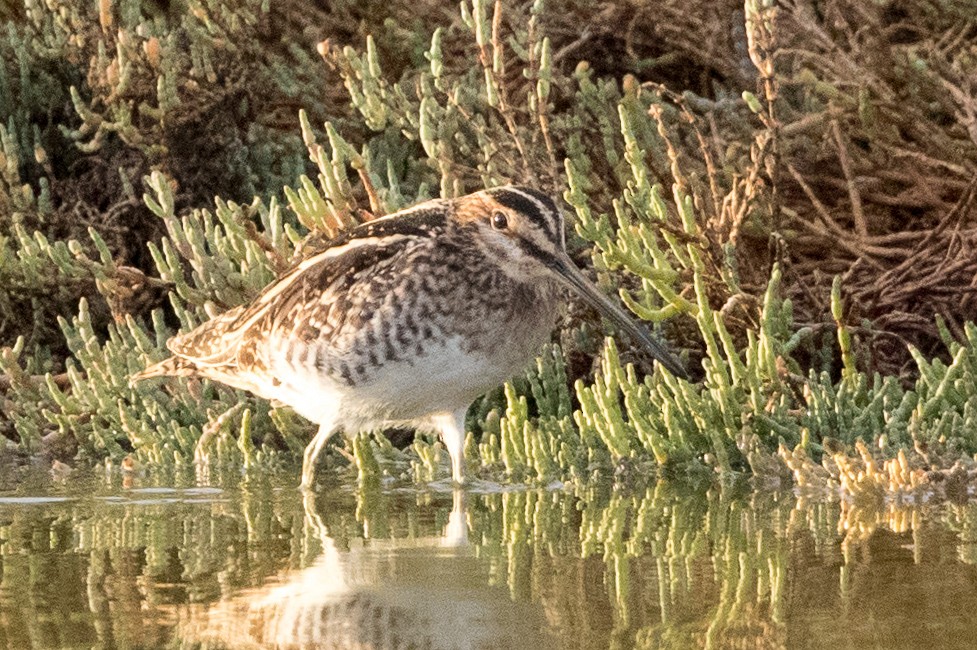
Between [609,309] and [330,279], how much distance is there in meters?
0.95

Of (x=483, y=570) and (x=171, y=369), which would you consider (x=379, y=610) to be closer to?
(x=483, y=570)

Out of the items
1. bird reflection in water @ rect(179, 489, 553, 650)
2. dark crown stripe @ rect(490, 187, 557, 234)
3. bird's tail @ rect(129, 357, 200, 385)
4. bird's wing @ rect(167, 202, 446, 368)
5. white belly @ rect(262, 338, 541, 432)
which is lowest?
bird reflection in water @ rect(179, 489, 553, 650)

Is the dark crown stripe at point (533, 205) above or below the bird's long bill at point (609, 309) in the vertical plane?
above

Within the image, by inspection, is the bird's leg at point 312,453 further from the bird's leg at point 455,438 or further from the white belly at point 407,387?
the bird's leg at point 455,438

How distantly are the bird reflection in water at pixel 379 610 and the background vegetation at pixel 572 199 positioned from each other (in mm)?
1591

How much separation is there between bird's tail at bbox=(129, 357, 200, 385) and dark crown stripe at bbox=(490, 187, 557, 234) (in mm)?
1509

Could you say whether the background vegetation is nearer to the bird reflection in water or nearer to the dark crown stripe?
the dark crown stripe

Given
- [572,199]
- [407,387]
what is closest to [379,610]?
[407,387]

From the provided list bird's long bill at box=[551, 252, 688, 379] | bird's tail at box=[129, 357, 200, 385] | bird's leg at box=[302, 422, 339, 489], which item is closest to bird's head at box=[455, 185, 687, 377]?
bird's long bill at box=[551, 252, 688, 379]

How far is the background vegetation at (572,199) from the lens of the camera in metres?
6.28

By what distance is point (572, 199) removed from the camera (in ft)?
21.4

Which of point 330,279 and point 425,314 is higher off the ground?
point 330,279

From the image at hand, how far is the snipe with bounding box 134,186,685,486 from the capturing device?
6.10 meters

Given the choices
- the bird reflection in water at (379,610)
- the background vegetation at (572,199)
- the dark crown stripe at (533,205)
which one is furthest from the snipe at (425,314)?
the bird reflection in water at (379,610)
